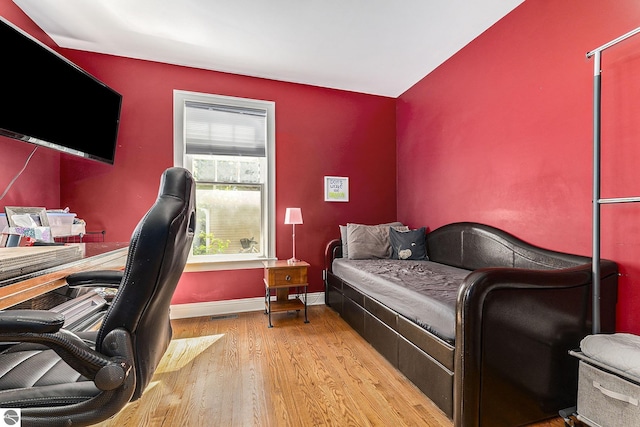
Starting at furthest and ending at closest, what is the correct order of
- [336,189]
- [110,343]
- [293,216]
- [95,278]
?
1. [336,189]
2. [293,216]
3. [95,278]
4. [110,343]

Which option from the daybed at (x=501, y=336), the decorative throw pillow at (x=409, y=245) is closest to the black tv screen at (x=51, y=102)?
the daybed at (x=501, y=336)

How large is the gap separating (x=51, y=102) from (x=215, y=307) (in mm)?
2314

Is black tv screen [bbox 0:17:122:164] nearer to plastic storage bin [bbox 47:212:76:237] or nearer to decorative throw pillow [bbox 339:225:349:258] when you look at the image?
plastic storage bin [bbox 47:212:76:237]

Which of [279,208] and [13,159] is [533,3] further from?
[13,159]

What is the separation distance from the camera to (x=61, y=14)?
2316 millimetres

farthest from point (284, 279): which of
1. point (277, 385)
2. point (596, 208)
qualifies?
point (596, 208)

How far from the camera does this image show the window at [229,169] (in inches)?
125

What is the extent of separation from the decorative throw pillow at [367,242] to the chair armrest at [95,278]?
7.55 feet

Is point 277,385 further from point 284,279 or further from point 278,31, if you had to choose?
point 278,31

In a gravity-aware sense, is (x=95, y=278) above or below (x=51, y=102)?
below

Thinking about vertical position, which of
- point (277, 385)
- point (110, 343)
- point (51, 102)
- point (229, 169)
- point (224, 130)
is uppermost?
point (224, 130)

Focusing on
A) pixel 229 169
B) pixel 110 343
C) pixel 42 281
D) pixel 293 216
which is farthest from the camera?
pixel 229 169

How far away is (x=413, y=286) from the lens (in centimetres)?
200

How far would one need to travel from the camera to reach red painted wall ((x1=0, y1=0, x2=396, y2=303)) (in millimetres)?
2898
